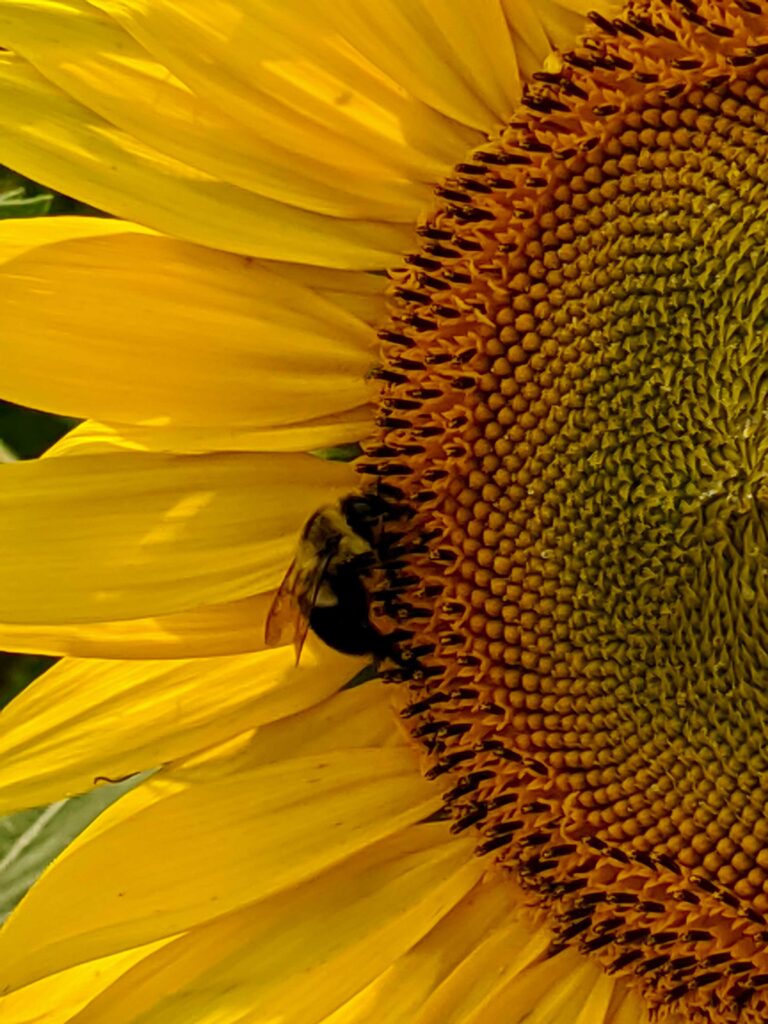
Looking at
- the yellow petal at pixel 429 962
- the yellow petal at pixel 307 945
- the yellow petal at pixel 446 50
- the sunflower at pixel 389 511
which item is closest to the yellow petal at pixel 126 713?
the sunflower at pixel 389 511

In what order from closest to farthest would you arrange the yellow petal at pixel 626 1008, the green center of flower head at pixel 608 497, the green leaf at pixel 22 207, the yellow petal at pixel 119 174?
the green center of flower head at pixel 608 497 → the yellow petal at pixel 119 174 → the yellow petal at pixel 626 1008 → the green leaf at pixel 22 207

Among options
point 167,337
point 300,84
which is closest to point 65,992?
point 167,337

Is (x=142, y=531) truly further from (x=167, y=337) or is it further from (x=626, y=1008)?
(x=626, y=1008)

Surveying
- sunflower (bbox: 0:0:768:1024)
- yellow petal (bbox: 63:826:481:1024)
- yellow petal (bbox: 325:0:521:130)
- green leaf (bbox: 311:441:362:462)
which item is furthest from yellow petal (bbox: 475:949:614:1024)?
yellow petal (bbox: 325:0:521:130)

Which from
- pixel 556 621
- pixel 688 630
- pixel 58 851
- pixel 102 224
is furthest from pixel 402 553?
pixel 58 851

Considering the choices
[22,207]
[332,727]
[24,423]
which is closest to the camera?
[332,727]

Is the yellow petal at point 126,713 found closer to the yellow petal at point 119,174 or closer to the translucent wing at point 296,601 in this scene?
the translucent wing at point 296,601
